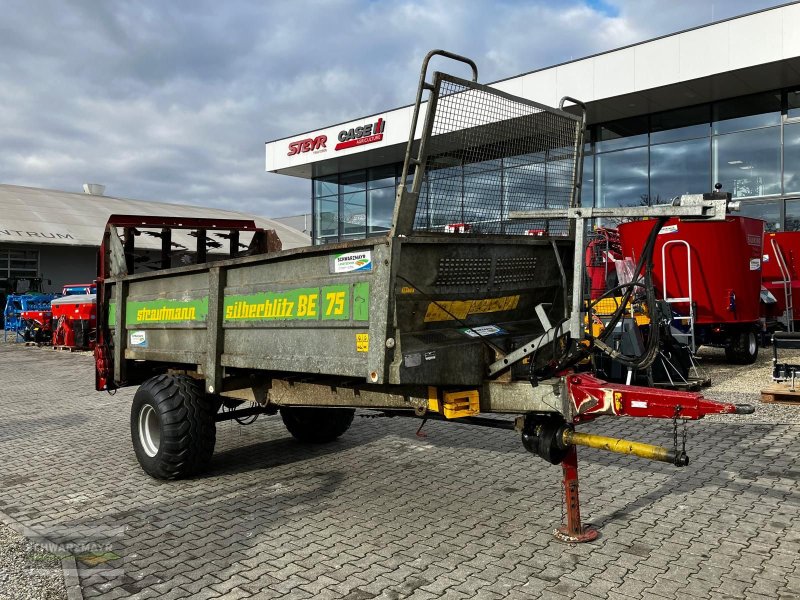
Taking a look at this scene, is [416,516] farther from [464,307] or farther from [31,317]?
[31,317]

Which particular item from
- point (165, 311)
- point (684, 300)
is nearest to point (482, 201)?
point (165, 311)

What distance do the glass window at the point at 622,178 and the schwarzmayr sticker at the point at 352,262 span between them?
48.6 ft

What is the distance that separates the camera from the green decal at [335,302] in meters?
3.90

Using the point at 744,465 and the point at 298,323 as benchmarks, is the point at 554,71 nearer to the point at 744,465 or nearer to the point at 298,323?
the point at 744,465

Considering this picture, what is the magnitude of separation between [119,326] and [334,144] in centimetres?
1679

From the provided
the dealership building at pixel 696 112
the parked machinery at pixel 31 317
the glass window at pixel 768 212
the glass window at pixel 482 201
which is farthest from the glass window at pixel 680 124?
the parked machinery at pixel 31 317

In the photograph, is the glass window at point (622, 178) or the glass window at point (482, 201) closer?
the glass window at point (482, 201)

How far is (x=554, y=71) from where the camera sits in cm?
1697

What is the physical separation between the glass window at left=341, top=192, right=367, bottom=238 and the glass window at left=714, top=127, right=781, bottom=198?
449 inches

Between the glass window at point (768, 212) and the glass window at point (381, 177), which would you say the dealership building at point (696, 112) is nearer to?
the glass window at point (768, 212)

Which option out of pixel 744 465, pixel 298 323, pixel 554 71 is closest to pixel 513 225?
pixel 298 323

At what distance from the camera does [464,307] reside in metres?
4.06

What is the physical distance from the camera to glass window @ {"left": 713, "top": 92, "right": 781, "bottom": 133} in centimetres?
1562

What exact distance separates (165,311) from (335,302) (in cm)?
234
